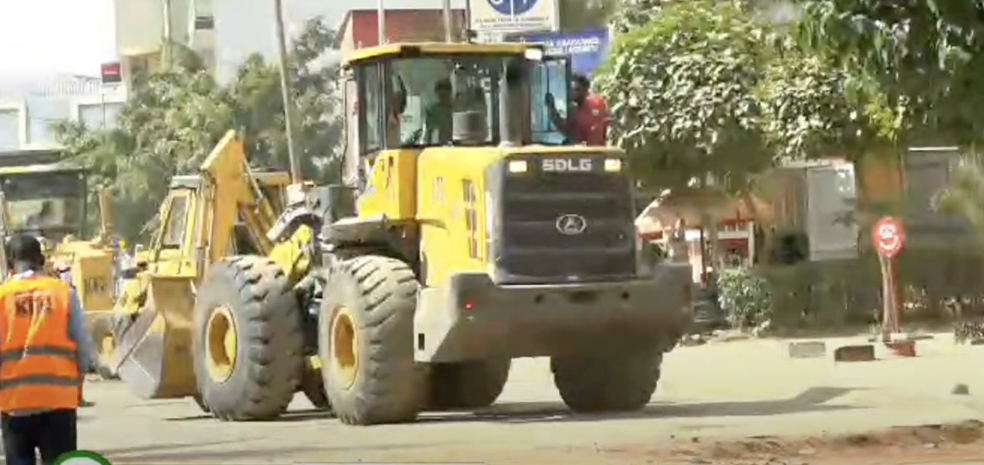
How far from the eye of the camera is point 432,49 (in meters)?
19.5

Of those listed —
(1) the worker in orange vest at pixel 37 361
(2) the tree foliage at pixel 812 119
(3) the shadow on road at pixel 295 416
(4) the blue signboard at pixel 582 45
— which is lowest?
(3) the shadow on road at pixel 295 416

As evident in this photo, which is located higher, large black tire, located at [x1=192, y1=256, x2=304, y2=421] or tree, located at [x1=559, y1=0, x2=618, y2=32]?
tree, located at [x1=559, y1=0, x2=618, y2=32]

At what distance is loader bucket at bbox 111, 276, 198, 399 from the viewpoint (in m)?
21.3

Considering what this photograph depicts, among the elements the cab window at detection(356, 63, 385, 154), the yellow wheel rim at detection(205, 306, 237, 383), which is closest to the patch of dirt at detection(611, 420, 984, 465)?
the cab window at detection(356, 63, 385, 154)

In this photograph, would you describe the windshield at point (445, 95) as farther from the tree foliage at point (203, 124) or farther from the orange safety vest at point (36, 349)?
the tree foliage at point (203, 124)

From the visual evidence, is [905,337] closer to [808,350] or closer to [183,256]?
[808,350]

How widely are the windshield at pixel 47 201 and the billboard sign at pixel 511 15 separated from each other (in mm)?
7760

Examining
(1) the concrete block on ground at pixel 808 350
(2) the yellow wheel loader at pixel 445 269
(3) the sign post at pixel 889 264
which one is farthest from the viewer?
(1) the concrete block on ground at pixel 808 350

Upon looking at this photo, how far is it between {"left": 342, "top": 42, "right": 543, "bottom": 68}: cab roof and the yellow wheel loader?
0.02 meters

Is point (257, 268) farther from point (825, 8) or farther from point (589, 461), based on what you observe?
point (825, 8)

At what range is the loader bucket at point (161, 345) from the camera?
840 inches

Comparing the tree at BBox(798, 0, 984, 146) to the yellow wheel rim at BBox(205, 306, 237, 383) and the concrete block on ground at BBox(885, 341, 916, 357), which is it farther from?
the concrete block on ground at BBox(885, 341, 916, 357)

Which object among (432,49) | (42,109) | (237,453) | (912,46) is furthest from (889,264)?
(42,109)

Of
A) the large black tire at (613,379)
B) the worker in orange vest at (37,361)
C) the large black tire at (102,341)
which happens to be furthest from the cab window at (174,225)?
the worker in orange vest at (37,361)
